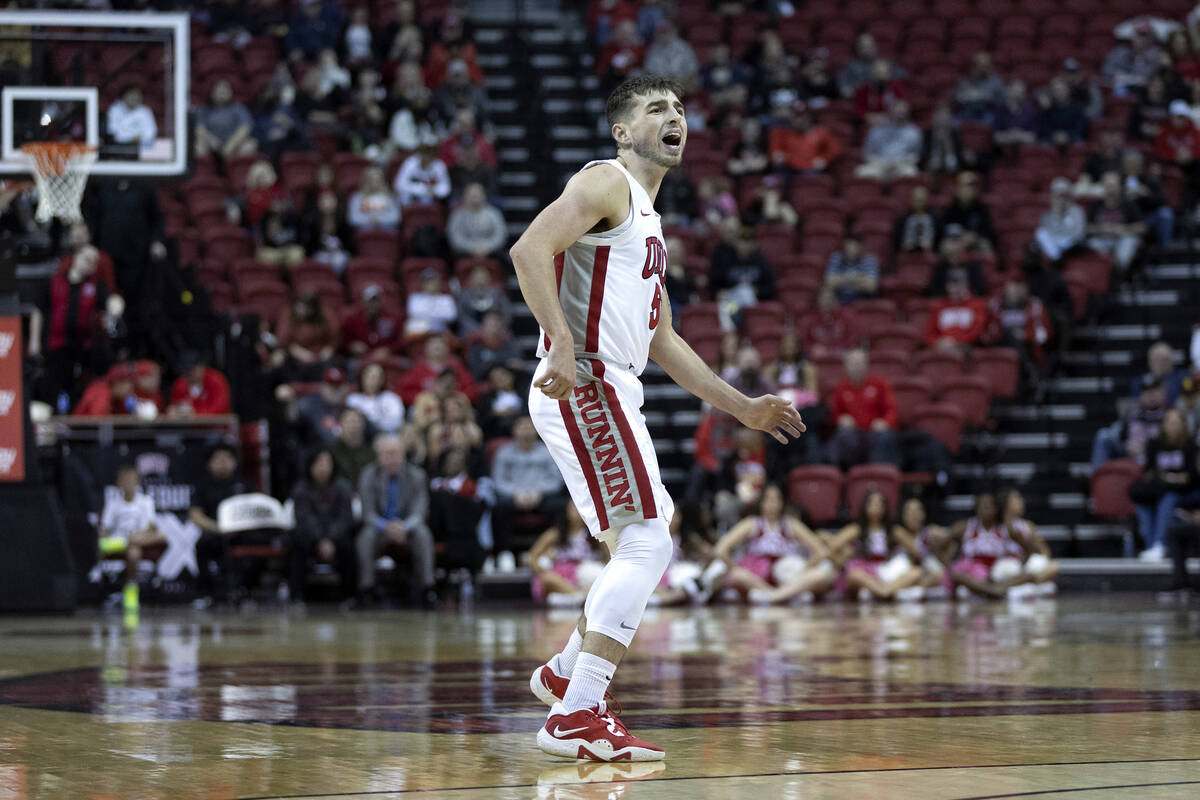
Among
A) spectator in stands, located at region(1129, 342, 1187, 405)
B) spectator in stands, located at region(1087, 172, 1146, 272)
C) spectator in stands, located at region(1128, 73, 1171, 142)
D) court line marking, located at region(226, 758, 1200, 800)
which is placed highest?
spectator in stands, located at region(1128, 73, 1171, 142)

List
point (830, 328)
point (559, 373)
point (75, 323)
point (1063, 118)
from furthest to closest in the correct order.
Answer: point (1063, 118) → point (830, 328) → point (75, 323) → point (559, 373)

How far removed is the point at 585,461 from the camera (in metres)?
4.28

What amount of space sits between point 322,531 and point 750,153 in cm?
820

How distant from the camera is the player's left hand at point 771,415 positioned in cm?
468

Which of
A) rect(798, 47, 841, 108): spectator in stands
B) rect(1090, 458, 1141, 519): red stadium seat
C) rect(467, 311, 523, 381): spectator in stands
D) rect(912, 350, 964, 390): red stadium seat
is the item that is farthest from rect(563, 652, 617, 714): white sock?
rect(798, 47, 841, 108): spectator in stands

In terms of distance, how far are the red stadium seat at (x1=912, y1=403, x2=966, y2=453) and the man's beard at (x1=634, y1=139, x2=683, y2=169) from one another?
1095 centimetres

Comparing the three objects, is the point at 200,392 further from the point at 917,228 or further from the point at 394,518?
the point at 917,228

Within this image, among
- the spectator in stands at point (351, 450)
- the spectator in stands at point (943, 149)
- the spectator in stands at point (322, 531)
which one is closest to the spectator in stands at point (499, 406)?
the spectator in stands at point (351, 450)

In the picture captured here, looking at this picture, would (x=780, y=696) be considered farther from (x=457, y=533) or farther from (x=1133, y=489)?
(x=1133, y=489)

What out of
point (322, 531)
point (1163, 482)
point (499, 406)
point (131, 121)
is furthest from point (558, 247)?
point (1163, 482)

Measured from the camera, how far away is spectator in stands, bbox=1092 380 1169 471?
14914 mm

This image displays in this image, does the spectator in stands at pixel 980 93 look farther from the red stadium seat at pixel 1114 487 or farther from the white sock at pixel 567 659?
the white sock at pixel 567 659

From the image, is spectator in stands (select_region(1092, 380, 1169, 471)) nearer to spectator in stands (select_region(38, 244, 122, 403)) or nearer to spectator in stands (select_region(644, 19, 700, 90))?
spectator in stands (select_region(644, 19, 700, 90))

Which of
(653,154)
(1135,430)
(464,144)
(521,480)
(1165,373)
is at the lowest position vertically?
(521,480)
